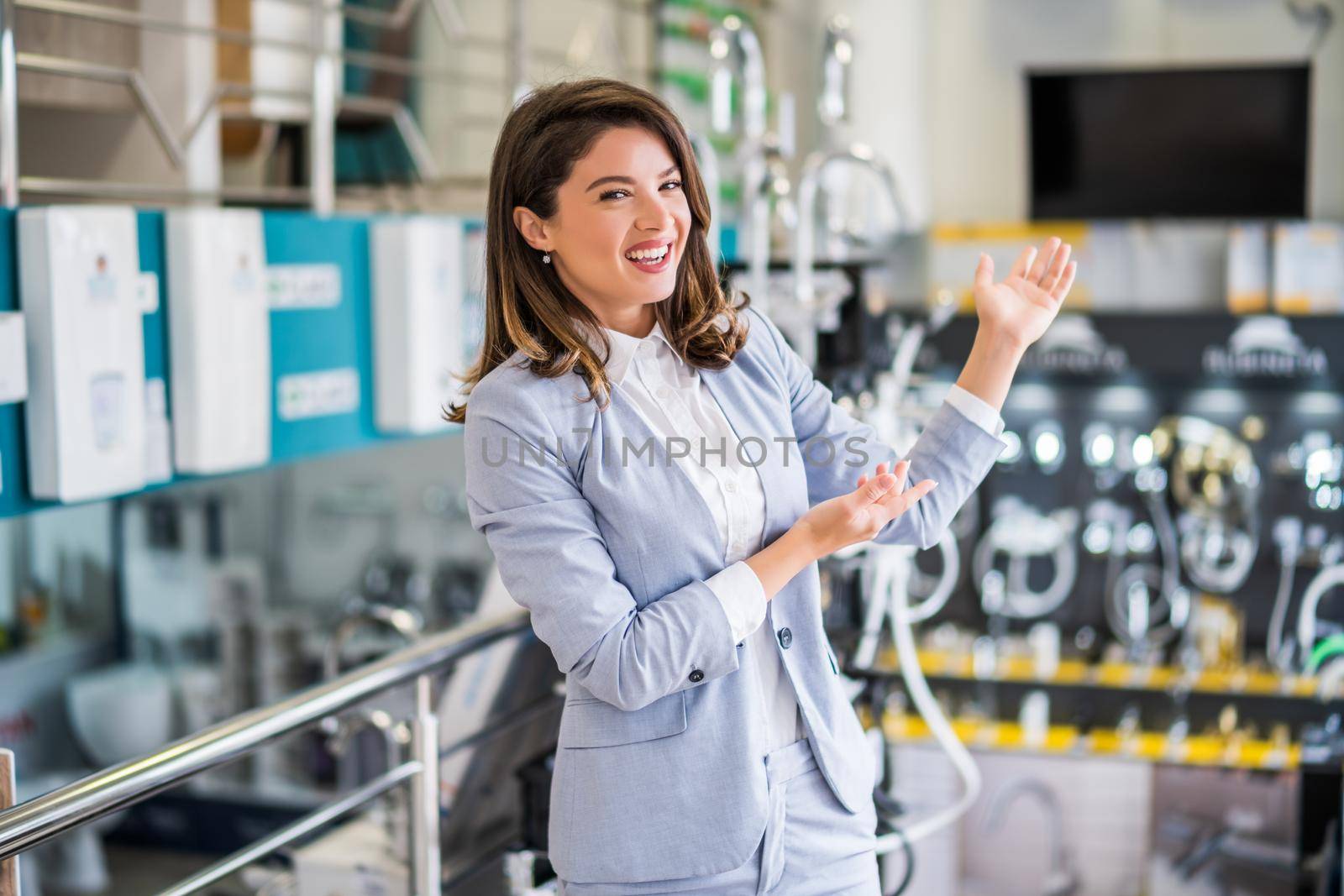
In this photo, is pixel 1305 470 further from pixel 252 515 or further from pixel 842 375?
pixel 252 515

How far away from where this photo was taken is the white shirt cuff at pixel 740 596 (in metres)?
1.22

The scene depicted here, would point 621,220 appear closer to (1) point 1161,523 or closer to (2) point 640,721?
(2) point 640,721

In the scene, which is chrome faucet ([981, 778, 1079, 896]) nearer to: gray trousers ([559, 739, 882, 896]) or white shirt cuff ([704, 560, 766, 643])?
gray trousers ([559, 739, 882, 896])

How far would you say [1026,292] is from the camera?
4.50 feet

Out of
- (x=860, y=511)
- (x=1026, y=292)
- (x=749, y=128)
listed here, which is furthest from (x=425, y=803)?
(x=749, y=128)

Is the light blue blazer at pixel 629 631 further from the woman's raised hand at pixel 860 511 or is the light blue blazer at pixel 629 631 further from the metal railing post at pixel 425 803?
the metal railing post at pixel 425 803

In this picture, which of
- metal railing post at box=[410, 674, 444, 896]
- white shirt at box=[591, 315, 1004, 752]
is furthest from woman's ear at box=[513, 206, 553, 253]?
metal railing post at box=[410, 674, 444, 896]

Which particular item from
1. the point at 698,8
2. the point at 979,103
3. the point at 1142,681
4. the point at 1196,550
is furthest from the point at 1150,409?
the point at 698,8

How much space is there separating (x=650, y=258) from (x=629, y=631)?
0.33m

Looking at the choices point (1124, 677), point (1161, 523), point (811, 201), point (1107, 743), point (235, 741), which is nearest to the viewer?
point (235, 741)

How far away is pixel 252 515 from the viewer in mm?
Answer: 5457

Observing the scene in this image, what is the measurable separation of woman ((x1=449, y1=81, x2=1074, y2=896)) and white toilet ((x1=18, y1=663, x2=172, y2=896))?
12.8 feet

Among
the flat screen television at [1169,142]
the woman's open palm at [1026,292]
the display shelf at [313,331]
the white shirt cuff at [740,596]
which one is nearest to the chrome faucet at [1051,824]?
the flat screen television at [1169,142]

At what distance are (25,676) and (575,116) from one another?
14.2ft
